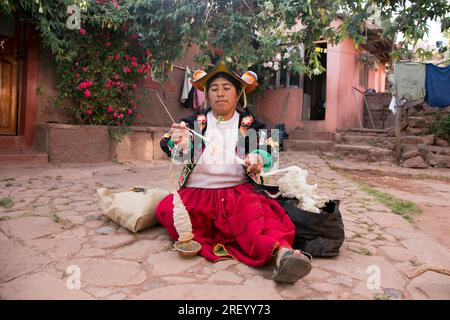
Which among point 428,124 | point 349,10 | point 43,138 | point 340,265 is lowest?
point 340,265

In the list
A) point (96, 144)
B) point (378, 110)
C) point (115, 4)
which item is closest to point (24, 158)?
point (96, 144)

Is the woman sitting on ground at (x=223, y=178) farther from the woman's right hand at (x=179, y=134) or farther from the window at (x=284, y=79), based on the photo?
the window at (x=284, y=79)

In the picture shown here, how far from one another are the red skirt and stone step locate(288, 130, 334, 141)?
8523 millimetres

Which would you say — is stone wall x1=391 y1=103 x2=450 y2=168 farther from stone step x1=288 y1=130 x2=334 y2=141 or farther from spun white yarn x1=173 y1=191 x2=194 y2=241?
spun white yarn x1=173 y1=191 x2=194 y2=241

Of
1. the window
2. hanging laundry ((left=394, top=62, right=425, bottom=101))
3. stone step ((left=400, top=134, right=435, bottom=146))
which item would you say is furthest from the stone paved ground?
the window

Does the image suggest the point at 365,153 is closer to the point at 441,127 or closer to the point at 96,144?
the point at 441,127

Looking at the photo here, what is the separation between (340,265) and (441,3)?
2.45m

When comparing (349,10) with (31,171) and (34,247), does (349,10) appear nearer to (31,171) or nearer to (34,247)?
(34,247)

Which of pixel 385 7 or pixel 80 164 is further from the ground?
pixel 385 7

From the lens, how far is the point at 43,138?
566 centimetres

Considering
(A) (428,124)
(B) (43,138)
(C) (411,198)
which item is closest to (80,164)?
(B) (43,138)

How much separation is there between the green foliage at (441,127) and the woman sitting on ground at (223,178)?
879 centimetres

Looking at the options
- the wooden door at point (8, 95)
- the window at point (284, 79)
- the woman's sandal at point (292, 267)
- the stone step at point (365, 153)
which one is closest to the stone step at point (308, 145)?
the stone step at point (365, 153)

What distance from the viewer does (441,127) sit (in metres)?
9.10
